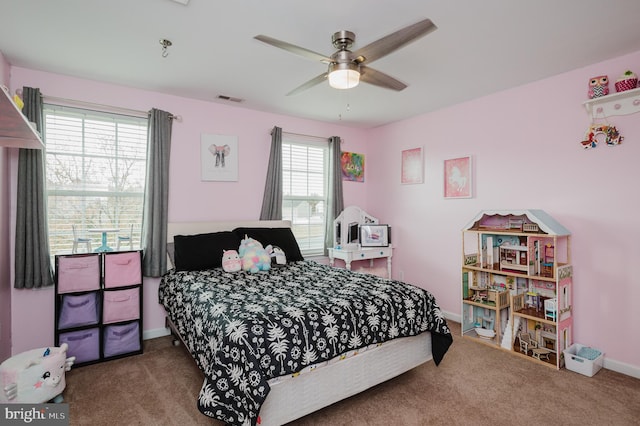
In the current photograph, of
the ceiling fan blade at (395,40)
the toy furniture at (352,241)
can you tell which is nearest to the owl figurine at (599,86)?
the ceiling fan blade at (395,40)

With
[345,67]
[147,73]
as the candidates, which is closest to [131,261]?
[147,73]

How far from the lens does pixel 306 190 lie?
452 centimetres

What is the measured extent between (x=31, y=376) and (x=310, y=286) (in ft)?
6.08

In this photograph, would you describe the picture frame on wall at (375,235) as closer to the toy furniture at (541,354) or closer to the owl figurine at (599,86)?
the toy furniture at (541,354)

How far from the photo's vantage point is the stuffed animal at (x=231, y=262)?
3.04m

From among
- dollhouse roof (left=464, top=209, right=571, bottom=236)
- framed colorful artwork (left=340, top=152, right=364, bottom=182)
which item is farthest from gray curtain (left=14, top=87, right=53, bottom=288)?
dollhouse roof (left=464, top=209, right=571, bottom=236)

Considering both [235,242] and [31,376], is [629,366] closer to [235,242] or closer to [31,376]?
[235,242]

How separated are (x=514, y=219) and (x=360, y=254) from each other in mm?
1747

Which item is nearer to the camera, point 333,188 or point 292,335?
point 292,335

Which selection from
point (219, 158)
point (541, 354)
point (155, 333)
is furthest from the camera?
point (219, 158)

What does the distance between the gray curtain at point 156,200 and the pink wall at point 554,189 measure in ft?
9.59

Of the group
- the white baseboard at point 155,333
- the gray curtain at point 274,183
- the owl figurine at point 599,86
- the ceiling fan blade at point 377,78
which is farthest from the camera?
the gray curtain at point 274,183

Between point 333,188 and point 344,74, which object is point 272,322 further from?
point 333,188

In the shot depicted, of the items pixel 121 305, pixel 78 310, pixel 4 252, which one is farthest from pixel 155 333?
pixel 4 252
